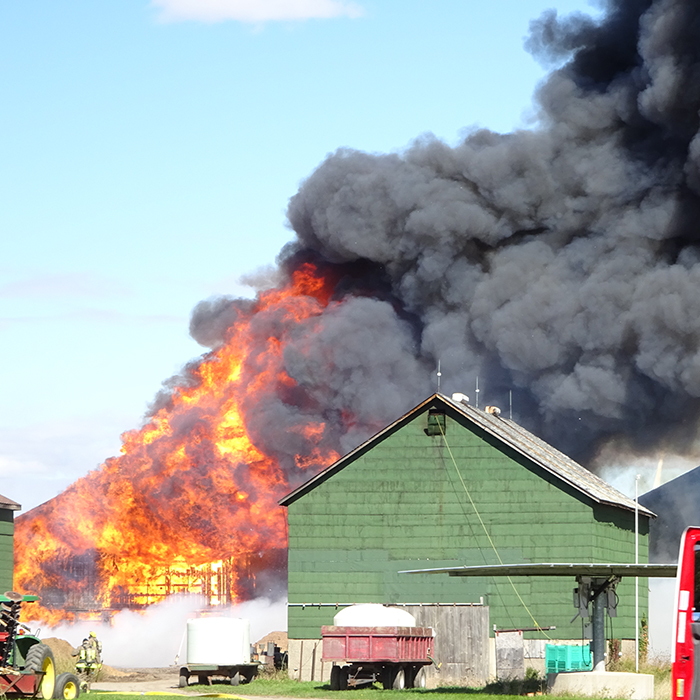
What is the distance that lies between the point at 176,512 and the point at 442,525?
885 inches

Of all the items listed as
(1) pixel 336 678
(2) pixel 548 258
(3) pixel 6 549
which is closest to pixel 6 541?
(3) pixel 6 549

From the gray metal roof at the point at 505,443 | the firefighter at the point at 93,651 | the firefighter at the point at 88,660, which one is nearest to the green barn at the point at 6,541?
the firefighter at the point at 93,651

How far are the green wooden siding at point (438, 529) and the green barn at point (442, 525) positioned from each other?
0.10 ft

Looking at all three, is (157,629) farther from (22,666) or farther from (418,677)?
(22,666)

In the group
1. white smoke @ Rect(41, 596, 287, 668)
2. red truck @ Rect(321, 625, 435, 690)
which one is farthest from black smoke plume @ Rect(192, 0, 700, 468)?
red truck @ Rect(321, 625, 435, 690)

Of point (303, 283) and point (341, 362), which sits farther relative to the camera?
point (303, 283)

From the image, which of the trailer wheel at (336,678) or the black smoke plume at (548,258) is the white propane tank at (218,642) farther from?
the black smoke plume at (548,258)

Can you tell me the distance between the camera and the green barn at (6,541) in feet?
130

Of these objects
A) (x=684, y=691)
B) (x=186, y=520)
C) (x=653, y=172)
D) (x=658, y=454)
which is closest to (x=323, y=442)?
(x=186, y=520)

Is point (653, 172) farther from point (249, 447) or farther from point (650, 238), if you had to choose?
point (249, 447)

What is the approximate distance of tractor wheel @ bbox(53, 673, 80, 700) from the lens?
22828 mm

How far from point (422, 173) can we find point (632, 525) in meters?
26.2

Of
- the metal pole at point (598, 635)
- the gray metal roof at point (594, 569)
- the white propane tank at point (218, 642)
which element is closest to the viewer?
the gray metal roof at point (594, 569)

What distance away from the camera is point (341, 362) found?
60188 millimetres
